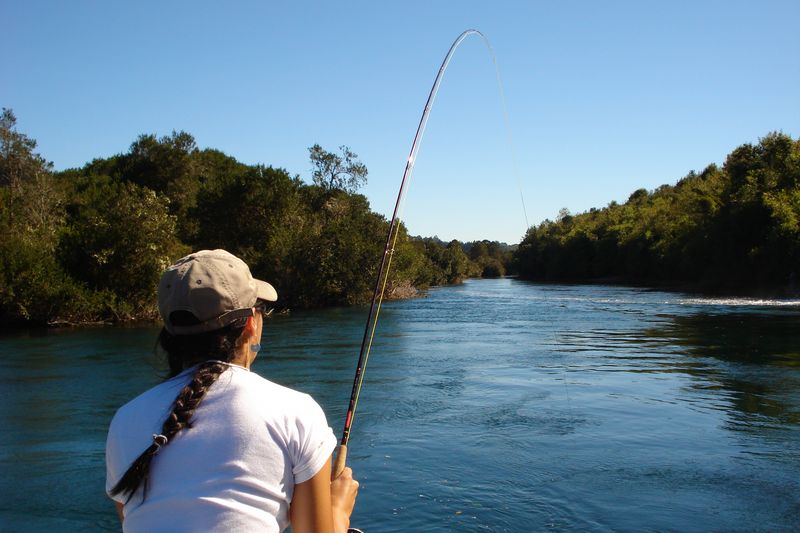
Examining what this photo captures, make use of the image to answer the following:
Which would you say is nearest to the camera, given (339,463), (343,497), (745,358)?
(343,497)

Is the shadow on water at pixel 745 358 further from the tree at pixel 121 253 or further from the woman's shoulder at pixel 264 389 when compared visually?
the tree at pixel 121 253

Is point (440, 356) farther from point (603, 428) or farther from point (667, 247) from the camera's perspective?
point (667, 247)

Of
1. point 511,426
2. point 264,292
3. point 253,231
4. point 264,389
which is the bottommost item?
point 511,426

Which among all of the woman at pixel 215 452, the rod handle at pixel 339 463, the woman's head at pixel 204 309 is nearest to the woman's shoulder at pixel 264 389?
the woman at pixel 215 452

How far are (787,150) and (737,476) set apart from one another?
47.0 metres

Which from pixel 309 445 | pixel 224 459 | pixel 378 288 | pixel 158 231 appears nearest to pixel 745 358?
pixel 378 288

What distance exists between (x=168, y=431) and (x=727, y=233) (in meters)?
52.6

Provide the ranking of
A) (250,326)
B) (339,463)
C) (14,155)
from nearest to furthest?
(250,326) → (339,463) → (14,155)

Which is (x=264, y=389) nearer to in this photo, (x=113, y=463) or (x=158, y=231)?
(x=113, y=463)

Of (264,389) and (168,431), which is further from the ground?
(264,389)

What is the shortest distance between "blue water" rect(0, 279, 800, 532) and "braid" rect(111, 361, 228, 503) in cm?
56

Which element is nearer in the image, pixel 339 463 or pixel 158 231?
pixel 339 463

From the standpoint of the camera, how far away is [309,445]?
6.35ft

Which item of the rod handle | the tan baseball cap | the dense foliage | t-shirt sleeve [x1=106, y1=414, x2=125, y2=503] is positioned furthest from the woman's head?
the dense foliage
